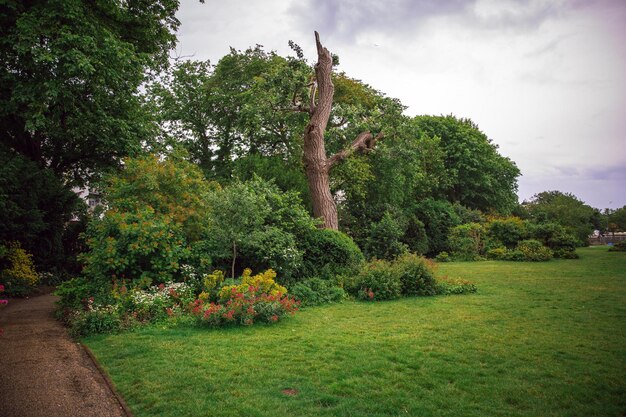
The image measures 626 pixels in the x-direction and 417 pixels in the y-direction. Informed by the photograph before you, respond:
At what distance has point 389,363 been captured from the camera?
5.80m

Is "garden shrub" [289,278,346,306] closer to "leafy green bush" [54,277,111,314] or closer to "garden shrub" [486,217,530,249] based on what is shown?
"leafy green bush" [54,277,111,314]

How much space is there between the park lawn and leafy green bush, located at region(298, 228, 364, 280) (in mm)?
3338

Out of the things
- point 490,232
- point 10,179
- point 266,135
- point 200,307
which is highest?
point 266,135

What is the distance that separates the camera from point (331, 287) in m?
12.0

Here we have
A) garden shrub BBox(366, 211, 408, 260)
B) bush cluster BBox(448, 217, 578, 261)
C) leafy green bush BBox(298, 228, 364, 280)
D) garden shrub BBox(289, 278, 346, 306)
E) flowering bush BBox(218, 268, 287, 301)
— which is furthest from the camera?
bush cluster BBox(448, 217, 578, 261)

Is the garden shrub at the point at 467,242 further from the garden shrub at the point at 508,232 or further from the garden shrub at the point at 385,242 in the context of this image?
the garden shrub at the point at 385,242

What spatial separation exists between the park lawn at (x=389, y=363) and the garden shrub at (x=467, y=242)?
1411 centimetres

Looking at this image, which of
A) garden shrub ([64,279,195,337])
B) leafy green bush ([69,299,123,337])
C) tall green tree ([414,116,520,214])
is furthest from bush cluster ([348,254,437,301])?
tall green tree ([414,116,520,214])

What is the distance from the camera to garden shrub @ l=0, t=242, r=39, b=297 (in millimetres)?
13438

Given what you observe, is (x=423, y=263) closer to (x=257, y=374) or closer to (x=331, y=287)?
(x=331, y=287)

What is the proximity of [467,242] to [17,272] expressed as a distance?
22.7m

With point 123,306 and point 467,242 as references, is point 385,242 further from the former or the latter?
point 123,306

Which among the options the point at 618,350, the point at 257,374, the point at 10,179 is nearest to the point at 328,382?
the point at 257,374

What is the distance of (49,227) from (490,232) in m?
24.0
